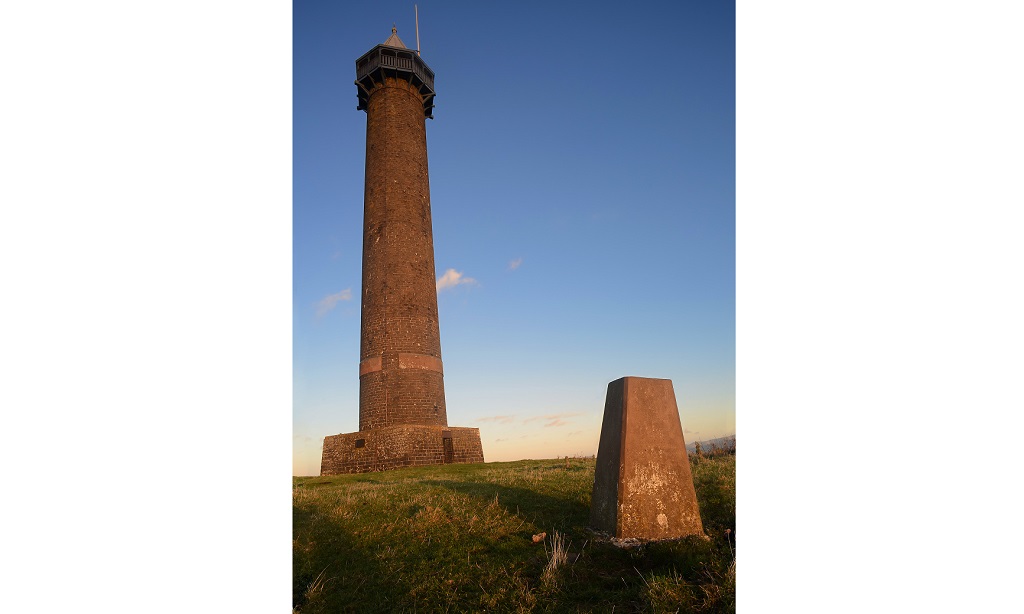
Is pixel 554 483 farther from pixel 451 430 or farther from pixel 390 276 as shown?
pixel 390 276

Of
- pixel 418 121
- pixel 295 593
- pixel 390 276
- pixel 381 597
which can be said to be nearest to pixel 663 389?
pixel 381 597

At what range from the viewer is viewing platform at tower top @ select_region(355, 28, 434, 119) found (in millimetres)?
23172

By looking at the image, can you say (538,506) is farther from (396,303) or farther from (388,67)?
(388,67)

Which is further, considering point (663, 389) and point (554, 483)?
point (554, 483)

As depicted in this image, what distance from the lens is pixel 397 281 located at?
2059cm

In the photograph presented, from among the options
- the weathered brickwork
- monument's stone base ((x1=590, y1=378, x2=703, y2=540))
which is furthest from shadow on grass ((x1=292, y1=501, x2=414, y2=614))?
the weathered brickwork

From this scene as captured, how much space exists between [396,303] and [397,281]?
2.83 feet

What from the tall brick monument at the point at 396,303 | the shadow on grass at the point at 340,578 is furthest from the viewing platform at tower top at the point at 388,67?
the shadow on grass at the point at 340,578

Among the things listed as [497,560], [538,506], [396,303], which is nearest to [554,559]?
[497,560]

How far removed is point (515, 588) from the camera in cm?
446

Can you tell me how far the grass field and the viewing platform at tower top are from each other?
66.4ft

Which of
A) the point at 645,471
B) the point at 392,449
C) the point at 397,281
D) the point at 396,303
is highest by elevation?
the point at 397,281

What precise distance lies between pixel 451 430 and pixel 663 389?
14.8 metres

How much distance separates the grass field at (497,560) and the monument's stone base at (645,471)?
0.75 feet
